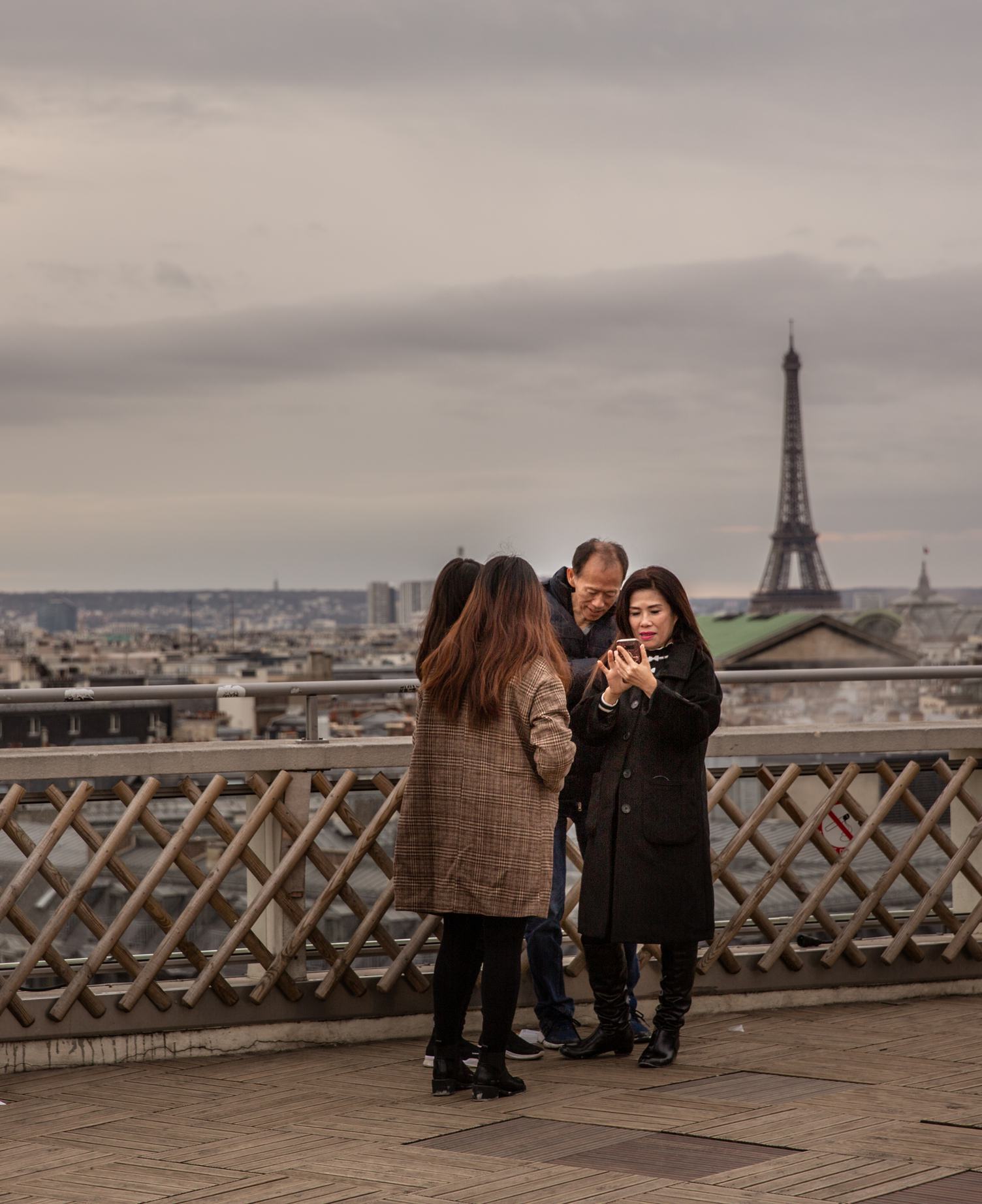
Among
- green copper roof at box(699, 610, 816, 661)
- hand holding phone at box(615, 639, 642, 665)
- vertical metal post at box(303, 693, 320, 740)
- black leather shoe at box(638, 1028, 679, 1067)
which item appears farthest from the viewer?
green copper roof at box(699, 610, 816, 661)

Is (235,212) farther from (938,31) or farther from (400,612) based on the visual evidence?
(938,31)

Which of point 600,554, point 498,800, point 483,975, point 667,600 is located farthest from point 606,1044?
point 600,554

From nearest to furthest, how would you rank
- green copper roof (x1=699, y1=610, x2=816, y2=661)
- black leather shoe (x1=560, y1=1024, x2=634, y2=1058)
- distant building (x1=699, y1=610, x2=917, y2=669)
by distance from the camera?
black leather shoe (x1=560, y1=1024, x2=634, y2=1058) < distant building (x1=699, y1=610, x2=917, y2=669) < green copper roof (x1=699, y1=610, x2=816, y2=661)

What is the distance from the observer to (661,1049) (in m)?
5.38

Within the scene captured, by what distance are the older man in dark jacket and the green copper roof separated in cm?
6183

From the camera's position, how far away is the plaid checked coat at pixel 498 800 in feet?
16.1

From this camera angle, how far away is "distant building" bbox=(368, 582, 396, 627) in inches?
4798

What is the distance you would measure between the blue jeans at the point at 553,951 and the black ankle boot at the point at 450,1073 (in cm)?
57

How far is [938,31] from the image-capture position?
31.8 meters

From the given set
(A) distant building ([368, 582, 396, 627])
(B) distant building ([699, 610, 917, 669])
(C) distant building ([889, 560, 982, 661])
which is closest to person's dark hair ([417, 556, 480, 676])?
(B) distant building ([699, 610, 917, 669])

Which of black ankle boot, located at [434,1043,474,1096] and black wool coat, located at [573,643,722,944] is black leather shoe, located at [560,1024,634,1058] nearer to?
black wool coat, located at [573,643,722,944]

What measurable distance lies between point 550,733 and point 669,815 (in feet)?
1.91

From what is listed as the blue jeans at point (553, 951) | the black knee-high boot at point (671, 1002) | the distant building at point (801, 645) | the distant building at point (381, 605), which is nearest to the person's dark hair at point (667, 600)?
the blue jeans at point (553, 951)

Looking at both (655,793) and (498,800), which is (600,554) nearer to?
(655,793)
